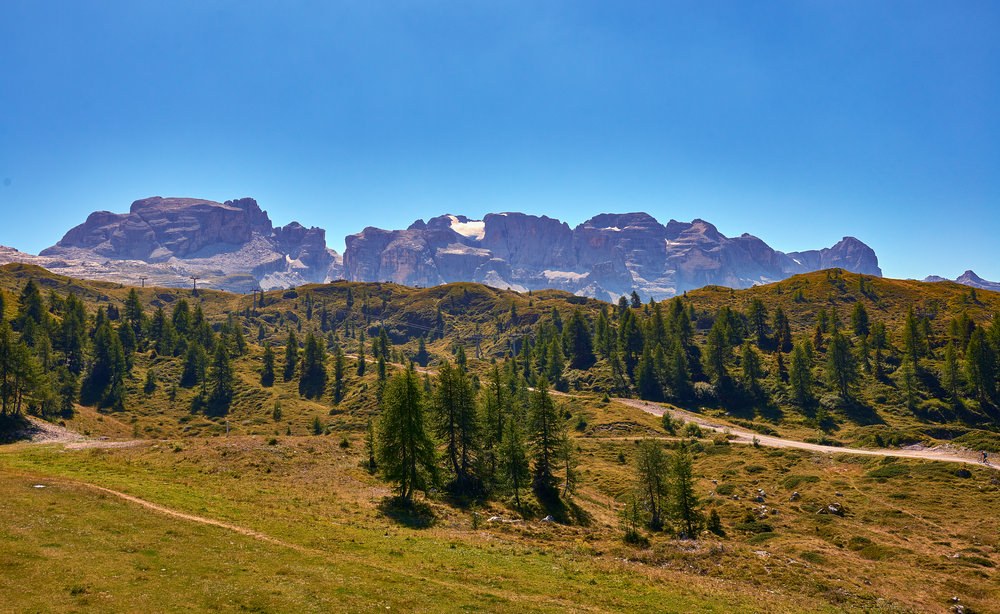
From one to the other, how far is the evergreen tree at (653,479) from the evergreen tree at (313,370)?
132 m

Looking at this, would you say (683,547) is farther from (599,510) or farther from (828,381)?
(828,381)

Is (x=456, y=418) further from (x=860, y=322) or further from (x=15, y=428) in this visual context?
(x=860, y=322)

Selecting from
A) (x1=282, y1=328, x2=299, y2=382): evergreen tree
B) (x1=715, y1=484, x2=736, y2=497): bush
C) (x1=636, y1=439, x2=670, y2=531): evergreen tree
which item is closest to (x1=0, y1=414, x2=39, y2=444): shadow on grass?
(x1=282, y1=328, x2=299, y2=382): evergreen tree

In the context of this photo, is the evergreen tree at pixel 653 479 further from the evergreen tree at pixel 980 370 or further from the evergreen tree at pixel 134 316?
the evergreen tree at pixel 134 316

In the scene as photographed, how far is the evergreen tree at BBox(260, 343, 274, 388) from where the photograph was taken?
172288 mm

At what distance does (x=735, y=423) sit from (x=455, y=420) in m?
87.9

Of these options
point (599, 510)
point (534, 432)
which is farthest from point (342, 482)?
point (599, 510)

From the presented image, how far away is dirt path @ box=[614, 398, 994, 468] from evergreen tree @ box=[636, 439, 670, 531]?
50.9 m

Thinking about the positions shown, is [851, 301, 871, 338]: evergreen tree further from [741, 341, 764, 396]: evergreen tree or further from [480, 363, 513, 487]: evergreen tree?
[480, 363, 513, 487]: evergreen tree

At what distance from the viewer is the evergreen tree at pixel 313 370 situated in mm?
171163

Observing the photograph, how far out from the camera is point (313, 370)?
178 m

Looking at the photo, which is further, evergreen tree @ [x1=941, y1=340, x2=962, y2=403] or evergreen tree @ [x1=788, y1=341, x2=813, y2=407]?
evergreen tree @ [x1=788, y1=341, x2=813, y2=407]

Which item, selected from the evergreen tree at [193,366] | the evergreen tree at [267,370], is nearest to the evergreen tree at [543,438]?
the evergreen tree at [267,370]

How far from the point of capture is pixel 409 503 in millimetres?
53812
